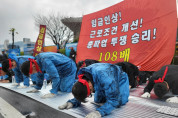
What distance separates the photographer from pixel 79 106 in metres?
1.75

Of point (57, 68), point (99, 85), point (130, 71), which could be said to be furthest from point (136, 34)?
point (99, 85)

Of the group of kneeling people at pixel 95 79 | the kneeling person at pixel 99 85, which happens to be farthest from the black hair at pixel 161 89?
the kneeling person at pixel 99 85

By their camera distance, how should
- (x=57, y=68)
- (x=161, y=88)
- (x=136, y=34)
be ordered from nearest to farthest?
(x=161, y=88) → (x=57, y=68) → (x=136, y=34)

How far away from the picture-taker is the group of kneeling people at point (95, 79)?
135 centimetres

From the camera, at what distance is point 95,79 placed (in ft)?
4.58

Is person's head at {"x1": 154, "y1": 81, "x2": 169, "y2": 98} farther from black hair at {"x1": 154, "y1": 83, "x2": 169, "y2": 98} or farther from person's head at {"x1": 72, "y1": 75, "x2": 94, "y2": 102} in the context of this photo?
person's head at {"x1": 72, "y1": 75, "x2": 94, "y2": 102}

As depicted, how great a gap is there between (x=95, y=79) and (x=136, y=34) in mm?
3890

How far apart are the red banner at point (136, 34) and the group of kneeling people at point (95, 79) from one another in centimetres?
167

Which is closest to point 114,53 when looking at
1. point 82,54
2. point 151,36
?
point 151,36

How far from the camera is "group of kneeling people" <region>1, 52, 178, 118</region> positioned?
4.43ft

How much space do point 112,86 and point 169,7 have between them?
3952mm

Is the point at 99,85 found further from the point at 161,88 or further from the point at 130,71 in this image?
the point at 130,71

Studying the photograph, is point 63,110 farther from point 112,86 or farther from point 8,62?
point 8,62

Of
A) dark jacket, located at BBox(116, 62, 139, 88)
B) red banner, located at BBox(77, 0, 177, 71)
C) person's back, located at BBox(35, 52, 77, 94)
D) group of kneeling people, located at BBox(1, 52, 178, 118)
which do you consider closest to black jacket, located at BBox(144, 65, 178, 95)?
group of kneeling people, located at BBox(1, 52, 178, 118)
